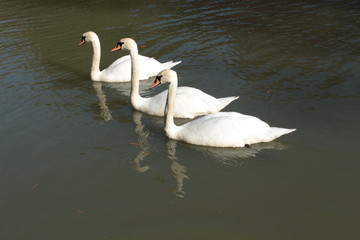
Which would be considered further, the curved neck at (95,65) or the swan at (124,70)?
the curved neck at (95,65)

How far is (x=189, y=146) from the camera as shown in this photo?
7695mm

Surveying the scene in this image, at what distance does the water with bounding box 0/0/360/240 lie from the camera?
592 cm

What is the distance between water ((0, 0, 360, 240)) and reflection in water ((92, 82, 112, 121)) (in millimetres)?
42

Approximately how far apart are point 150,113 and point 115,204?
3099mm

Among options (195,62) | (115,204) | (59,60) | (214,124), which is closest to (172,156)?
(214,124)

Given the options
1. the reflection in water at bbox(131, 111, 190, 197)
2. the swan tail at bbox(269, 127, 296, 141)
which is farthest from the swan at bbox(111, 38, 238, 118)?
the swan tail at bbox(269, 127, 296, 141)

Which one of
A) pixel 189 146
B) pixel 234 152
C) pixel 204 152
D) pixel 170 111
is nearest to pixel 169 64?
pixel 170 111

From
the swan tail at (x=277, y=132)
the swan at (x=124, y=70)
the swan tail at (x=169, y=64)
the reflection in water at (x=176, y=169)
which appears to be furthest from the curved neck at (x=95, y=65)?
the swan tail at (x=277, y=132)

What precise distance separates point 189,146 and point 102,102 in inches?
117

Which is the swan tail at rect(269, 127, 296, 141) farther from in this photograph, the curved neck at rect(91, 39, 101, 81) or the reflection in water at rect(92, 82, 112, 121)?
the curved neck at rect(91, 39, 101, 81)

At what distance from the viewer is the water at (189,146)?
19.4 ft

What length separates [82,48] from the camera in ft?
44.4

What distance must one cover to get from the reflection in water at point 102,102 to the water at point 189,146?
0.14 feet

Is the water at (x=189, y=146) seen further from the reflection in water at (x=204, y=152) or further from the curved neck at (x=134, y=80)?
the curved neck at (x=134, y=80)
